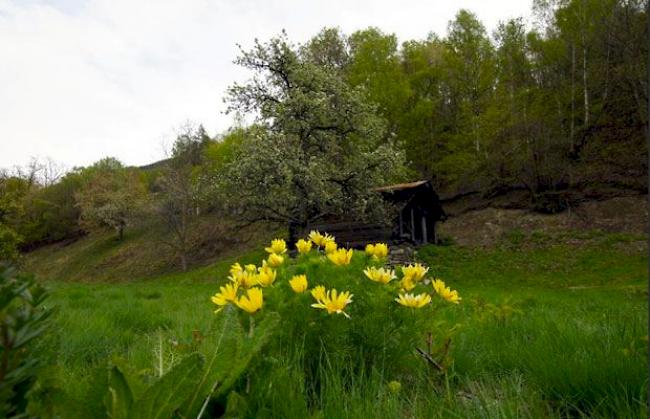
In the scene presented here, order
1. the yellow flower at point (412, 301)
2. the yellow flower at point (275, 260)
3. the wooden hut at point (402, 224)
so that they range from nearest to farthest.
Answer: the yellow flower at point (412, 301) → the yellow flower at point (275, 260) → the wooden hut at point (402, 224)

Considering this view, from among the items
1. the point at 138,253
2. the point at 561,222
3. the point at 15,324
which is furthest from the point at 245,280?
the point at 138,253

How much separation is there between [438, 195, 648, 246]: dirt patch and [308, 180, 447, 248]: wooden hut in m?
1.99

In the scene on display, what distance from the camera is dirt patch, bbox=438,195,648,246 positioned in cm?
2386

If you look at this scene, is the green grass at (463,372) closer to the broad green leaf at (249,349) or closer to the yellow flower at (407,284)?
the broad green leaf at (249,349)

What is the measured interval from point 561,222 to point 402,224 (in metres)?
8.62

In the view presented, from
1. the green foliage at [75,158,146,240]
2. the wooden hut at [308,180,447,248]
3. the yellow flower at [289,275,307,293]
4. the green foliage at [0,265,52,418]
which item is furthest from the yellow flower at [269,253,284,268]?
the green foliage at [75,158,146,240]

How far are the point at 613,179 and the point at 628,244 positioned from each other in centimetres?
A: 730

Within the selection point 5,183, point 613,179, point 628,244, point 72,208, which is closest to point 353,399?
point 628,244

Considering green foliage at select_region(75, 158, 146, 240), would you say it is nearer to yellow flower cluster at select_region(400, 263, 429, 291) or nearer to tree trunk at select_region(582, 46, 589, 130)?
tree trunk at select_region(582, 46, 589, 130)

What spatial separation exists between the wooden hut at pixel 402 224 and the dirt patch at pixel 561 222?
78.4 inches

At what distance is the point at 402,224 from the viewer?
26.3 m

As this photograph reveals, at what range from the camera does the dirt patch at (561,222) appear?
23.9 meters

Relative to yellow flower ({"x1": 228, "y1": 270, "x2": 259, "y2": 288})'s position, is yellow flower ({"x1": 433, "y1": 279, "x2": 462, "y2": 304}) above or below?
below

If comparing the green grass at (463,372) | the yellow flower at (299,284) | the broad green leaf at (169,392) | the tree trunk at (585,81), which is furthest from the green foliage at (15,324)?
the tree trunk at (585,81)
